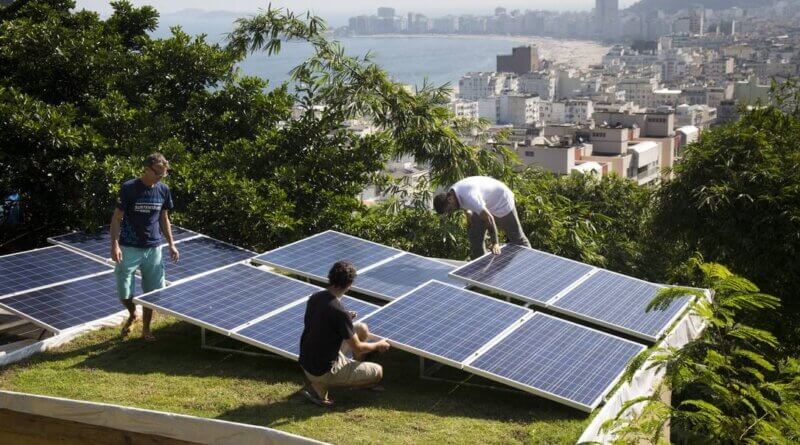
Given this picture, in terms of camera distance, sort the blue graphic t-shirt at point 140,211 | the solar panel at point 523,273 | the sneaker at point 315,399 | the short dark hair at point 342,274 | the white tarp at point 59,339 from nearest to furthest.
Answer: the short dark hair at point 342,274 → the sneaker at point 315,399 → the white tarp at point 59,339 → the blue graphic t-shirt at point 140,211 → the solar panel at point 523,273

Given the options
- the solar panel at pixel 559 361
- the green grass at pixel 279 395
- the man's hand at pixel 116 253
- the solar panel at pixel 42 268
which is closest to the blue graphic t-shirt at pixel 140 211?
the man's hand at pixel 116 253

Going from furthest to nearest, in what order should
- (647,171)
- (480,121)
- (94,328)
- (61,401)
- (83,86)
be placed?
(647,171) → (480,121) → (83,86) → (94,328) → (61,401)

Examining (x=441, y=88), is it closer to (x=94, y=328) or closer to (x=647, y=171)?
(x=94, y=328)

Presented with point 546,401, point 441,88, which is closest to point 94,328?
point 546,401

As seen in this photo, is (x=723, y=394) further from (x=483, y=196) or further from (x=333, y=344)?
(x=483, y=196)

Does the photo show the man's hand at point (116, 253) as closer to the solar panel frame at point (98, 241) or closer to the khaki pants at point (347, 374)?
A: the solar panel frame at point (98, 241)

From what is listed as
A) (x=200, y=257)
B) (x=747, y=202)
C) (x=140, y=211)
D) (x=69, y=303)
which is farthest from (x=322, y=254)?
(x=747, y=202)

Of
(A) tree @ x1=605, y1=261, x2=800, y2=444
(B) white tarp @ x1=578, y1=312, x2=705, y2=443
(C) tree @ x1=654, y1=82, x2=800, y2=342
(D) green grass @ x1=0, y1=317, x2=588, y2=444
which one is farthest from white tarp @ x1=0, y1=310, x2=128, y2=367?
(C) tree @ x1=654, y1=82, x2=800, y2=342
